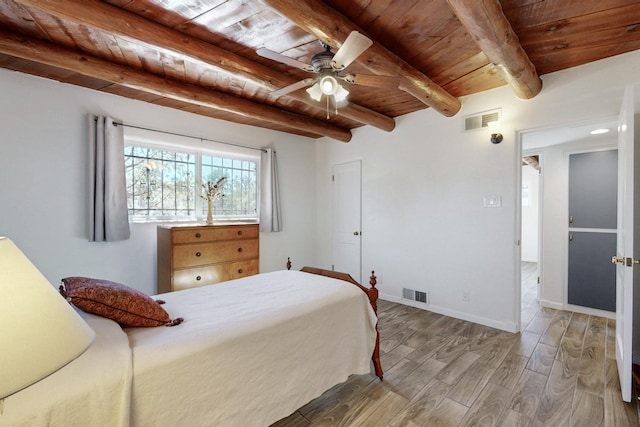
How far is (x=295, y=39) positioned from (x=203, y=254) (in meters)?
2.35

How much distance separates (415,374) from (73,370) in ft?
7.20

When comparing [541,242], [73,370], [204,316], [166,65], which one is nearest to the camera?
[73,370]

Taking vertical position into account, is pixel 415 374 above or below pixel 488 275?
below

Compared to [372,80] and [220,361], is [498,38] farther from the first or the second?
[220,361]

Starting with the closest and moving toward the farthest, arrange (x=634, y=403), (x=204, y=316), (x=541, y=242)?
1. (x=204, y=316)
2. (x=634, y=403)
3. (x=541, y=242)

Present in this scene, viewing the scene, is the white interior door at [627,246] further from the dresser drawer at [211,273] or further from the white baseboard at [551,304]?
the dresser drawer at [211,273]

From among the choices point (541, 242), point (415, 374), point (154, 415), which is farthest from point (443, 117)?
point (154, 415)

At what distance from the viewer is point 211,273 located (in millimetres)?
3367

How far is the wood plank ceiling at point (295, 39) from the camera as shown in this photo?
72.5 inches

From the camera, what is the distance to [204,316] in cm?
161

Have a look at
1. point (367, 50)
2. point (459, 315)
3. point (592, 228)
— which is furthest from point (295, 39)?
point (592, 228)

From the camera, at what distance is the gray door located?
3512 mm

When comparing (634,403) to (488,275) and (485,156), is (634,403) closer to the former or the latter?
(488,275)

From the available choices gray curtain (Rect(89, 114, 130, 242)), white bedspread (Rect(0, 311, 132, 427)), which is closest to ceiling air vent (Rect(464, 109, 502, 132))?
white bedspread (Rect(0, 311, 132, 427))
